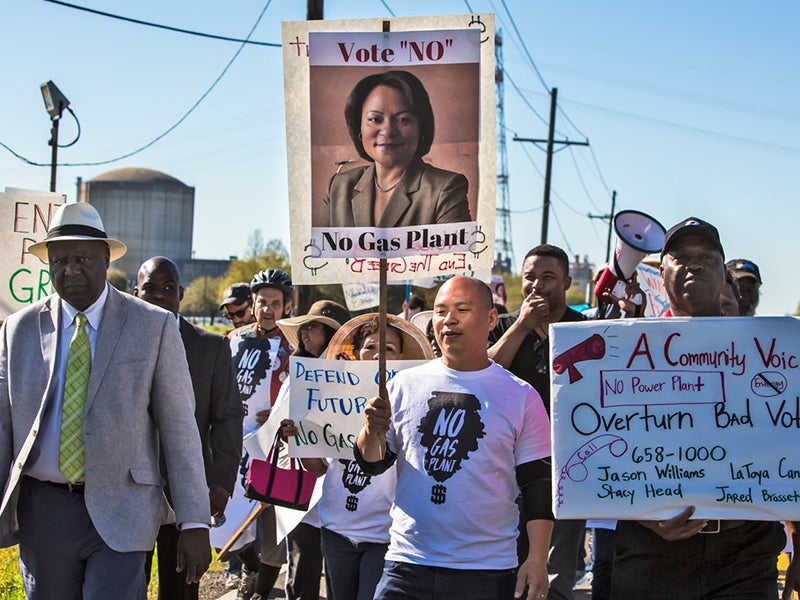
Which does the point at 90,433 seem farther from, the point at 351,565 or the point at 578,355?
the point at 578,355

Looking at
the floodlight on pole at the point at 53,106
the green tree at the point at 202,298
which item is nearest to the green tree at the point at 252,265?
the green tree at the point at 202,298

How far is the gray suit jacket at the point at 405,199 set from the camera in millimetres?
4988

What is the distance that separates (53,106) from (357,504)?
36.4 feet

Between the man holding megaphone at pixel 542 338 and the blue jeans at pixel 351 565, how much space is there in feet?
2.53

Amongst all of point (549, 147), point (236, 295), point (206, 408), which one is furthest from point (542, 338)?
point (549, 147)

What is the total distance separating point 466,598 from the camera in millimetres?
4289

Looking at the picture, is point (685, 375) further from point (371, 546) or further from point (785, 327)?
point (371, 546)

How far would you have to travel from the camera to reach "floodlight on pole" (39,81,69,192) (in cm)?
1495

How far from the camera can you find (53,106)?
14930 mm

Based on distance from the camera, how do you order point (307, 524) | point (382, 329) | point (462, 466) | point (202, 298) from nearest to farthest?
point (462, 466), point (382, 329), point (307, 524), point (202, 298)

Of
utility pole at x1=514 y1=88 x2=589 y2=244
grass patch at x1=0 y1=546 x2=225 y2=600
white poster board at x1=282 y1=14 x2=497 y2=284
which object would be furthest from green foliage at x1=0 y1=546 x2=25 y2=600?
utility pole at x1=514 y1=88 x2=589 y2=244

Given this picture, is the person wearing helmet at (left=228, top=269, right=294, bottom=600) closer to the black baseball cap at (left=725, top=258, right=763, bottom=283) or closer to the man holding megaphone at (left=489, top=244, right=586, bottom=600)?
the man holding megaphone at (left=489, top=244, right=586, bottom=600)

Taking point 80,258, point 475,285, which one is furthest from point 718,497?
point 80,258

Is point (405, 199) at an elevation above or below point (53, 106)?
below
